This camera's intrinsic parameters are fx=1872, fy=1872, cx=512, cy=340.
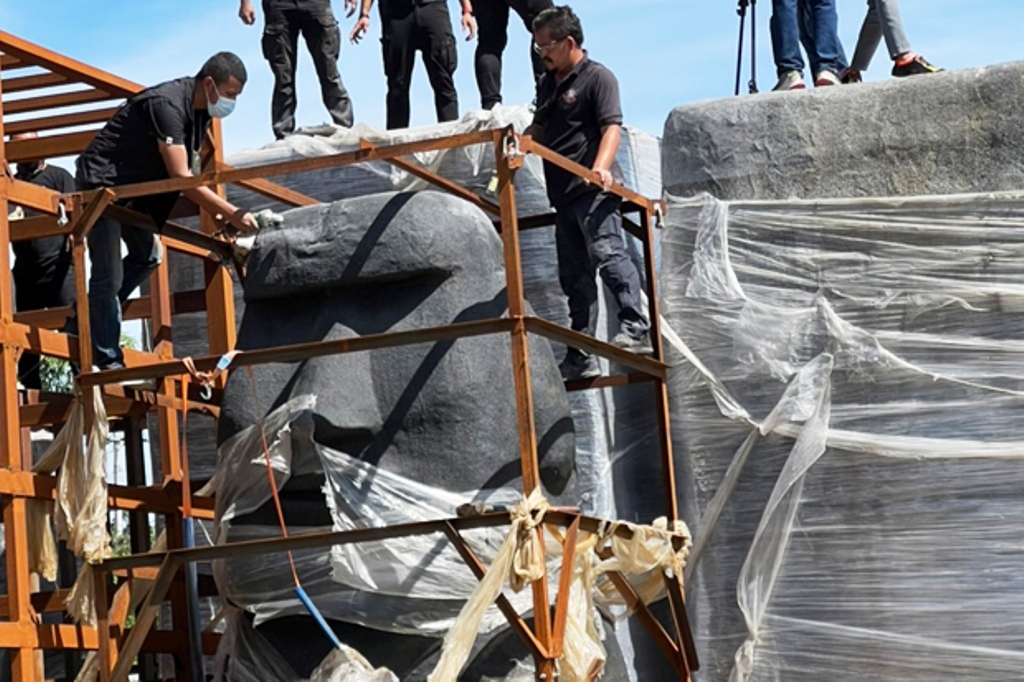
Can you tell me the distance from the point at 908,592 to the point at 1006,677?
1.74 feet

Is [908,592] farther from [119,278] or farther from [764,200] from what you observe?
[119,278]

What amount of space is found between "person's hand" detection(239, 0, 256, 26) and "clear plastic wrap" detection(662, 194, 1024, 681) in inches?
144

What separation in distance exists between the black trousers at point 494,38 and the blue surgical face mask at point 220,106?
2.99 metres

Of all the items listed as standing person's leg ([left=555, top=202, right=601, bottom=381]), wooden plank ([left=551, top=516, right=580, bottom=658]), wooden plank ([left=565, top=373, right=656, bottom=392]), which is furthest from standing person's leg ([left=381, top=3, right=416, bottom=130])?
wooden plank ([left=551, top=516, right=580, bottom=658])

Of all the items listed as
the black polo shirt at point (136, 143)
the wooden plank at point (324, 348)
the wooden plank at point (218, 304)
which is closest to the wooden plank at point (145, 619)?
the wooden plank at point (324, 348)

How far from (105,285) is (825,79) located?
365 centimetres

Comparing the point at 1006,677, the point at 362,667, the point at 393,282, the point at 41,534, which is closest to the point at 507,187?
the point at 393,282

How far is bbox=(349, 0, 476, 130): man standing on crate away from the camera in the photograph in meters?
10.7

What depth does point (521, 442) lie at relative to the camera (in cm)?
665

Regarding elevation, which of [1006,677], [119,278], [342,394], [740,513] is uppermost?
[119,278]

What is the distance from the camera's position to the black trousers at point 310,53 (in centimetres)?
1076

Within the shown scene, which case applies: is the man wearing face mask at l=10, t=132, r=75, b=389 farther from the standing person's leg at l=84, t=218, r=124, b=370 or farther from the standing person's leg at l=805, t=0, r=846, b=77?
the standing person's leg at l=805, t=0, r=846, b=77

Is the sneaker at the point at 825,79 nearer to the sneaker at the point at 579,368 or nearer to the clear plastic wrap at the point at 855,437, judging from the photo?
the clear plastic wrap at the point at 855,437

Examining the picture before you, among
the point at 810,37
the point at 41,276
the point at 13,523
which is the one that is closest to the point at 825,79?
the point at 810,37
